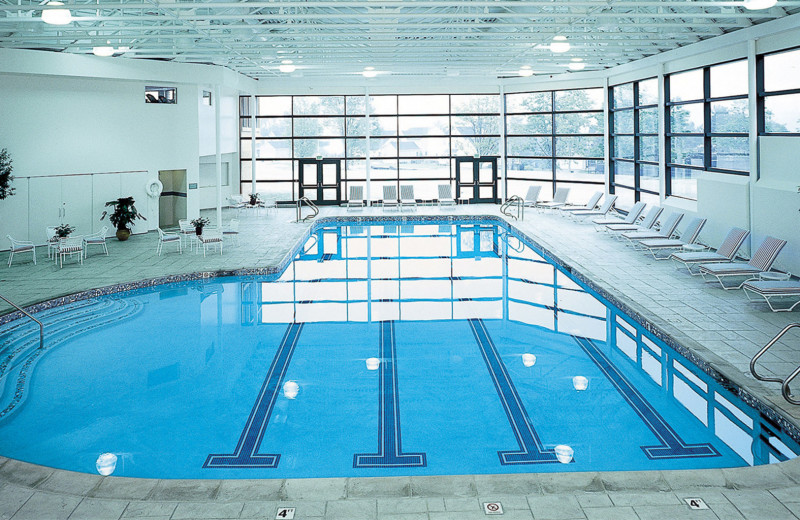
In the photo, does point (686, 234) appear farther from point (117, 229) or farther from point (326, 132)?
point (326, 132)

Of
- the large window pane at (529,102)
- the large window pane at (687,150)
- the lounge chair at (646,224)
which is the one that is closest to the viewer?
the lounge chair at (646,224)

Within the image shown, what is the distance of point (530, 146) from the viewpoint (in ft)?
74.6

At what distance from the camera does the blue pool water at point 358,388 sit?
18.8 feet

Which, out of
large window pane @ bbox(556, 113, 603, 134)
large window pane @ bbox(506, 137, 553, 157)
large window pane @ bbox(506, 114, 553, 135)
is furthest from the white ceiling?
large window pane @ bbox(506, 137, 553, 157)

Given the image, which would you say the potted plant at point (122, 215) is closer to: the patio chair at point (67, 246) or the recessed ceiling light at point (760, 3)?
the patio chair at point (67, 246)

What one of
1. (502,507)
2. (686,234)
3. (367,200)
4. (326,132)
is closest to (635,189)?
(686,234)

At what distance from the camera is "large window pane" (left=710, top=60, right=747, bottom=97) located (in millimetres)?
13172

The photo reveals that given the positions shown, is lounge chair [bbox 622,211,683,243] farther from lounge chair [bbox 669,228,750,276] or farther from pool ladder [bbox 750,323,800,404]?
pool ladder [bbox 750,323,800,404]

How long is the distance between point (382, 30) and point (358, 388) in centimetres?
700

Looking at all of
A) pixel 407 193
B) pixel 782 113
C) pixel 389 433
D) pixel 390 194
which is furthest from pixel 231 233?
pixel 782 113

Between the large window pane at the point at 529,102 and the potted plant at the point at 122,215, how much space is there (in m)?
12.0

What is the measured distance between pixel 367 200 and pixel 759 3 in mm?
16043

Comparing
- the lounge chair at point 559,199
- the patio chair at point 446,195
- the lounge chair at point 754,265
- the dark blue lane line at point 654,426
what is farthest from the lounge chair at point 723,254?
the patio chair at point 446,195

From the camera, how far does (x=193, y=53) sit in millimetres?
15195
